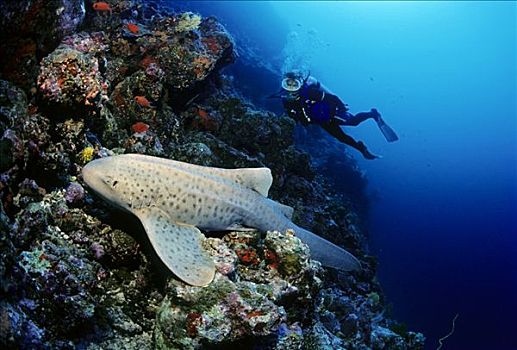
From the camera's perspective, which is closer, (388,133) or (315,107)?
(315,107)

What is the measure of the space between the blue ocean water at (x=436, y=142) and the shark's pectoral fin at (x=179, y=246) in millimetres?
24371

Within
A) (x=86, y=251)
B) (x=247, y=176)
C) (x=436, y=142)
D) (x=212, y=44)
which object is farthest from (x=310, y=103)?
(x=436, y=142)

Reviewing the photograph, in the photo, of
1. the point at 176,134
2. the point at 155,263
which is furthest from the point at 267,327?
the point at 176,134

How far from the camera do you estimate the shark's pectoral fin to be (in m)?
3.20

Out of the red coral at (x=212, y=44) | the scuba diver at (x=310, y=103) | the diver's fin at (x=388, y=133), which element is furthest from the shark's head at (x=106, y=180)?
the diver's fin at (x=388, y=133)

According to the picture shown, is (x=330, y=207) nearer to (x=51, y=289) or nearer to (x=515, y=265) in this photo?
(x=51, y=289)

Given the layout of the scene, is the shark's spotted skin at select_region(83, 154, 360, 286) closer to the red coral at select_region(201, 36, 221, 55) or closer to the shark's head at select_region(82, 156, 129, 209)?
the shark's head at select_region(82, 156, 129, 209)

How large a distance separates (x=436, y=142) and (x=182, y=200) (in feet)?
357

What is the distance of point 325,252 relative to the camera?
549 centimetres

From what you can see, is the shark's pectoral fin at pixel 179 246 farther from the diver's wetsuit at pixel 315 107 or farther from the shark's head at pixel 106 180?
the diver's wetsuit at pixel 315 107

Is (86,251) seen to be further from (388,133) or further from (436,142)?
(436,142)

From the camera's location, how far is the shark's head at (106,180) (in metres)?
3.55

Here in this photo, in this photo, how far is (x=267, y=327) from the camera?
10.2 ft

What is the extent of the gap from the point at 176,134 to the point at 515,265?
42.2 m
